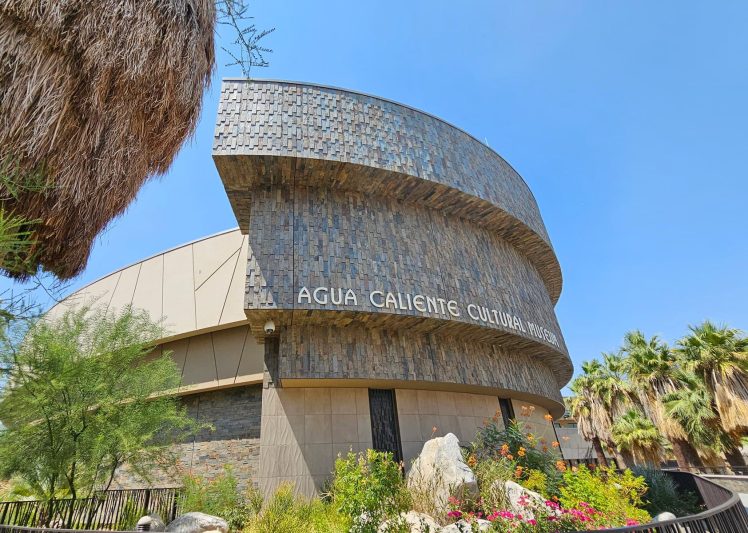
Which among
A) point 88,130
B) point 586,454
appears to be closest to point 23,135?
point 88,130

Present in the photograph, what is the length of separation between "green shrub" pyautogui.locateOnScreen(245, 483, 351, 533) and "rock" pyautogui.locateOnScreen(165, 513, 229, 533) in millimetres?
612

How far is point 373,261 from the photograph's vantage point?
39.4ft

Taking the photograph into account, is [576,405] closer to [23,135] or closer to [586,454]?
[586,454]

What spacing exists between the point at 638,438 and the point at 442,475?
16.9 m

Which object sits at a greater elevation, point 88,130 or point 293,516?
point 88,130

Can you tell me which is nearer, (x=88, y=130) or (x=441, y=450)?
(x=88, y=130)

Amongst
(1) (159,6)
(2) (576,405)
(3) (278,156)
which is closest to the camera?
(1) (159,6)

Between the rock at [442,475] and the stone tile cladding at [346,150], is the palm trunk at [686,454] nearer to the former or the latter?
the stone tile cladding at [346,150]

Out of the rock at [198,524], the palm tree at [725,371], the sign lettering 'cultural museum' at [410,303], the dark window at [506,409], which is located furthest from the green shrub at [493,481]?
the palm tree at [725,371]

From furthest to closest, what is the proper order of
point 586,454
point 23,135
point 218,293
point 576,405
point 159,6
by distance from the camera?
point 586,454 < point 576,405 < point 218,293 < point 159,6 < point 23,135

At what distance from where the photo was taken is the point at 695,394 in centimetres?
1636

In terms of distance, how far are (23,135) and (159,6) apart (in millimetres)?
1793

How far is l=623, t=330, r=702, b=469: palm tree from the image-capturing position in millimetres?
16922

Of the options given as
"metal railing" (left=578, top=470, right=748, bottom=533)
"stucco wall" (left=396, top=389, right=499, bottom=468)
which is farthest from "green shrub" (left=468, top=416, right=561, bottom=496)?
"metal railing" (left=578, top=470, right=748, bottom=533)
